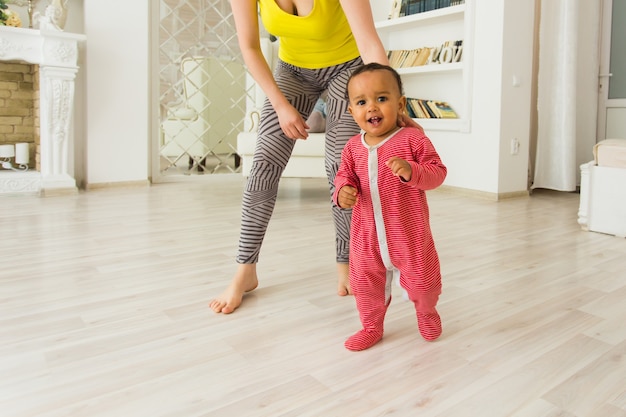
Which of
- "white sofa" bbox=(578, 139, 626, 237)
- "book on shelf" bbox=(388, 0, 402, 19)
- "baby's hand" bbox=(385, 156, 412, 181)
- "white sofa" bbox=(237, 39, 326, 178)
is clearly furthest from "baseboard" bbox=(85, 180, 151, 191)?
"baby's hand" bbox=(385, 156, 412, 181)

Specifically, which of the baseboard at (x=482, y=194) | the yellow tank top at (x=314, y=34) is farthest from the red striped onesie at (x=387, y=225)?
the baseboard at (x=482, y=194)

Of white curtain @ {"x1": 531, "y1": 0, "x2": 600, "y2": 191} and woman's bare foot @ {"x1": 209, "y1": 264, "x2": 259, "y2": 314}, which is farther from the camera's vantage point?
white curtain @ {"x1": 531, "y1": 0, "x2": 600, "y2": 191}

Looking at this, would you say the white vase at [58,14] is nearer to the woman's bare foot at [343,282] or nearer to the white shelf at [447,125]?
the white shelf at [447,125]

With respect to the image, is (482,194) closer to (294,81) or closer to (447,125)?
(447,125)

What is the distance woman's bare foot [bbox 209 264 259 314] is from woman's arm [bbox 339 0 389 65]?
27.6 inches

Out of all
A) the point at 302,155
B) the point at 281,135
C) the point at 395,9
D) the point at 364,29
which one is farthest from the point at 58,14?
the point at 364,29

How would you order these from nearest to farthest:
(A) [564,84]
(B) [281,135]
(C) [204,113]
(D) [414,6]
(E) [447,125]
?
(B) [281,135] < (A) [564,84] < (E) [447,125] < (D) [414,6] < (C) [204,113]

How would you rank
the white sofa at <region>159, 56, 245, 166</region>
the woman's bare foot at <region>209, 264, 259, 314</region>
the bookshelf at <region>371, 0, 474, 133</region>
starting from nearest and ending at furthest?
the woman's bare foot at <region>209, 264, 259, 314</region>
the bookshelf at <region>371, 0, 474, 133</region>
the white sofa at <region>159, 56, 245, 166</region>

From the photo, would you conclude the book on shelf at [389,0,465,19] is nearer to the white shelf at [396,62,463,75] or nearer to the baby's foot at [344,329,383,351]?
the white shelf at [396,62,463,75]

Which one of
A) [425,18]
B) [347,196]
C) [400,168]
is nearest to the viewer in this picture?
[400,168]

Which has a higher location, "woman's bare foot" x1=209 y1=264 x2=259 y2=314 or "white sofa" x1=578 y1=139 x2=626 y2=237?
"white sofa" x1=578 y1=139 x2=626 y2=237

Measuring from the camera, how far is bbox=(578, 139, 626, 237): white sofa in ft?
8.71

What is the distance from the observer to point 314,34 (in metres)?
1.47

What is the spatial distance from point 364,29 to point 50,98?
306cm
